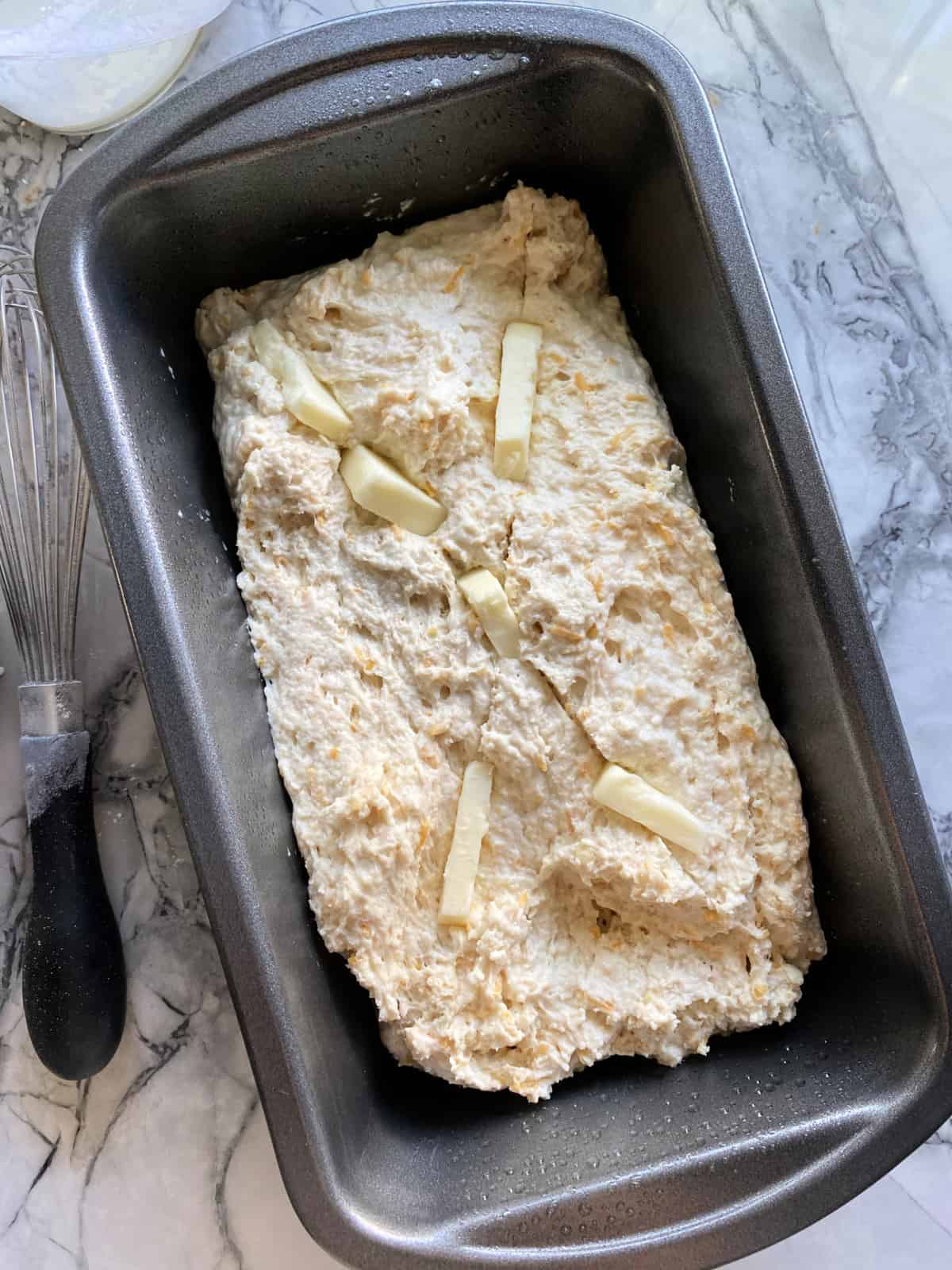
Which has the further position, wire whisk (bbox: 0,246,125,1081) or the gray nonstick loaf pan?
wire whisk (bbox: 0,246,125,1081)

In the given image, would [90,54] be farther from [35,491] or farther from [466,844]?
[466,844]

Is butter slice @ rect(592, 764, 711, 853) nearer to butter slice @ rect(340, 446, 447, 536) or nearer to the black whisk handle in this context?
butter slice @ rect(340, 446, 447, 536)

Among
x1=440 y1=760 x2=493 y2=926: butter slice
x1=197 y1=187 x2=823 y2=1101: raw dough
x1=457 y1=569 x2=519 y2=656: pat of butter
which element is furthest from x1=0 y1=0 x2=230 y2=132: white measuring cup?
x1=440 y1=760 x2=493 y2=926: butter slice

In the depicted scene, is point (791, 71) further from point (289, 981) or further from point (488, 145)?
point (289, 981)

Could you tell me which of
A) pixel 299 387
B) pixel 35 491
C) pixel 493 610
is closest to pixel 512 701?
pixel 493 610

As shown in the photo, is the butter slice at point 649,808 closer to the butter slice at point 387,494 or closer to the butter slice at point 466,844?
the butter slice at point 466,844

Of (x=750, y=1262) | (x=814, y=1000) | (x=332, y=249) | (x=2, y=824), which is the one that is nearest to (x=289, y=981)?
(x=2, y=824)
